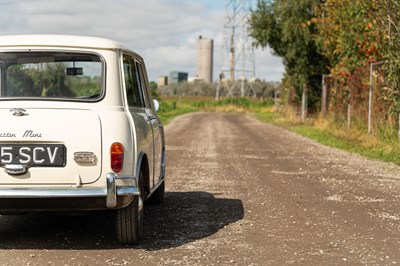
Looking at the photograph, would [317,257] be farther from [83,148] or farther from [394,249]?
[83,148]

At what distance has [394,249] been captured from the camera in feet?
19.0

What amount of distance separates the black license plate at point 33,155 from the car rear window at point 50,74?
30.7 inches

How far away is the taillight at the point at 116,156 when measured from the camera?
5.38 meters

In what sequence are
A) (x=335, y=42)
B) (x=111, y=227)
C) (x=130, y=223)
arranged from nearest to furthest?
(x=130, y=223) < (x=111, y=227) < (x=335, y=42)

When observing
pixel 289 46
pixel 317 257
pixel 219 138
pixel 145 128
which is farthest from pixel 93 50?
pixel 289 46

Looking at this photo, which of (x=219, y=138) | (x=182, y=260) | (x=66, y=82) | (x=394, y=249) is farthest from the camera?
(x=219, y=138)

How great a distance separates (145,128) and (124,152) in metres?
0.95

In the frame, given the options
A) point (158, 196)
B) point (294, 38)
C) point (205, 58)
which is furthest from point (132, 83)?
point (205, 58)

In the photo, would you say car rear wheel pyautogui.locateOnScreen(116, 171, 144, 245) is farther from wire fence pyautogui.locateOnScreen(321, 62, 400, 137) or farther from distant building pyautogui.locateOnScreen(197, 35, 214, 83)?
distant building pyautogui.locateOnScreen(197, 35, 214, 83)

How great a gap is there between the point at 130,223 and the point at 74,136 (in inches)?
37.5

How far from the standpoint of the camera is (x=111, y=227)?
6695 millimetres

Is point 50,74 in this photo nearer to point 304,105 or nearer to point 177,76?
point 304,105

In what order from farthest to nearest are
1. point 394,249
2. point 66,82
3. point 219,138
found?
point 219,138
point 66,82
point 394,249

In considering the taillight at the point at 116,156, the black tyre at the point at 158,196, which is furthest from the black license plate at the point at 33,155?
the black tyre at the point at 158,196
